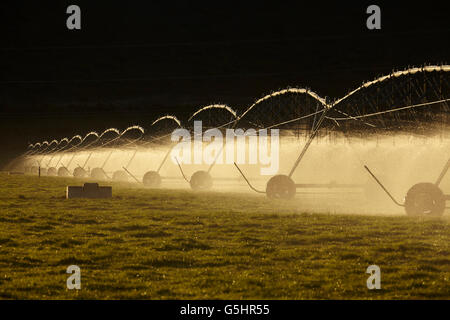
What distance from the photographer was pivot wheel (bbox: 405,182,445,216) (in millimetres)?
24797

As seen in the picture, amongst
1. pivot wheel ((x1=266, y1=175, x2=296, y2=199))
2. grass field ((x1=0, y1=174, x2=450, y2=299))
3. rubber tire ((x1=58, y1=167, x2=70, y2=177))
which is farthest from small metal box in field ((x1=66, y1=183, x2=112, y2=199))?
rubber tire ((x1=58, y1=167, x2=70, y2=177))

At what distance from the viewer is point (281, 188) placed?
38.7m

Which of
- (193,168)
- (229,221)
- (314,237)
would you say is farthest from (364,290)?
(193,168)

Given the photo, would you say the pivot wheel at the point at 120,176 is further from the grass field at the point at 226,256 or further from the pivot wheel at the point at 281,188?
the grass field at the point at 226,256

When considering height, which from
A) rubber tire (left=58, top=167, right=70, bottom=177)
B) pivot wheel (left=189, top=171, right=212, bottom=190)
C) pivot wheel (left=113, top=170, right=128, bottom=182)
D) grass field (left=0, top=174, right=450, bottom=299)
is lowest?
grass field (left=0, top=174, right=450, bottom=299)

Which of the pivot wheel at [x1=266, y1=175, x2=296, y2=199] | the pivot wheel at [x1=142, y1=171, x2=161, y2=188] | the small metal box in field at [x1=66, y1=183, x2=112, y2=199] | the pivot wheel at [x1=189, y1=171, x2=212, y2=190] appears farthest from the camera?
the pivot wheel at [x1=142, y1=171, x2=161, y2=188]

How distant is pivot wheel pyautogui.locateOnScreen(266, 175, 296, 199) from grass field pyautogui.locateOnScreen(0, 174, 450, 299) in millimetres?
12124

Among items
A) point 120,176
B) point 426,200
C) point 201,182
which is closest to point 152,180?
point 201,182

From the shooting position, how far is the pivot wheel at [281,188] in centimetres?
3847

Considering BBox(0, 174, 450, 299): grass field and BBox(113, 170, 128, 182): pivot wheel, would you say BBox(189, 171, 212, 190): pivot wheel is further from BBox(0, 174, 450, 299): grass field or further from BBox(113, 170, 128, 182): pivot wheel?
BBox(113, 170, 128, 182): pivot wheel

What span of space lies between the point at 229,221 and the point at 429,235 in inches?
300

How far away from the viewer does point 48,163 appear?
181625 mm
